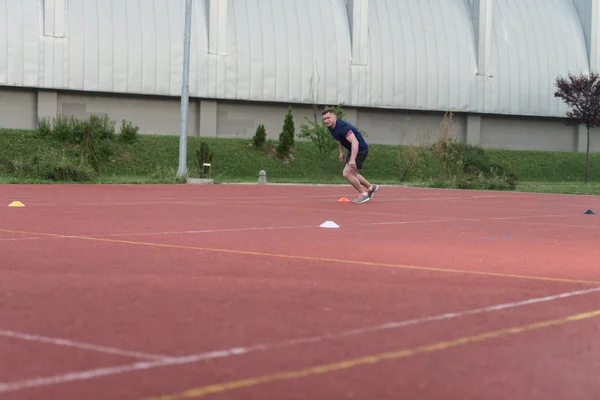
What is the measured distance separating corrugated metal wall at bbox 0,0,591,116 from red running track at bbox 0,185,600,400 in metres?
37.4

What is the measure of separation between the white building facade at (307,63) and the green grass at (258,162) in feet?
10.5

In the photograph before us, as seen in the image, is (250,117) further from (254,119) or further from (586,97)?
(586,97)

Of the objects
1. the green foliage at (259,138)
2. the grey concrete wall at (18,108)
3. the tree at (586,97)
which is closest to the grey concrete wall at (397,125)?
the green foliage at (259,138)

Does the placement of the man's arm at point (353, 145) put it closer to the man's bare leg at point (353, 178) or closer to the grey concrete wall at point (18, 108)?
the man's bare leg at point (353, 178)

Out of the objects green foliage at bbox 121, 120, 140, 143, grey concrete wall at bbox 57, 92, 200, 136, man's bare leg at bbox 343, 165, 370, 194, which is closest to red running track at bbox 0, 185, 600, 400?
man's bare leg at bbox 343, 165, 370, 194

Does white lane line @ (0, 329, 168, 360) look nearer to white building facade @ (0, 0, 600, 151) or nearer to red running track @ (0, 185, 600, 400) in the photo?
red running track @ (0, 185, 600, 400)

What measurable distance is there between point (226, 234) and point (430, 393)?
704 centimetres

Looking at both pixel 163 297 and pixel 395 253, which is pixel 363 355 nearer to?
pixel 163 297

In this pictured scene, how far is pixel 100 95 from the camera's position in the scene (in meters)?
48.8

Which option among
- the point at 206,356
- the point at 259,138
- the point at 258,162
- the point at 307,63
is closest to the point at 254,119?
the point at 307,63

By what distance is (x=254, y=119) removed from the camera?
51875mm

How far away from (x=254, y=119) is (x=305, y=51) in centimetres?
445

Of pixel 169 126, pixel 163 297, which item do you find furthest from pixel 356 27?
pixel 163 297

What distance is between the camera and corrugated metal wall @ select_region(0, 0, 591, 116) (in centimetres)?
4681
